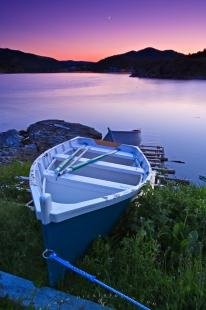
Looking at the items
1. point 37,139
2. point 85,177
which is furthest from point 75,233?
point 37,139

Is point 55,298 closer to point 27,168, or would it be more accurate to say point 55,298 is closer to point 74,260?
point 74,260

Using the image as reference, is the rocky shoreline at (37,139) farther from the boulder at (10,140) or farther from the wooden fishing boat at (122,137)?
the wooden fishing boat at (122,137)

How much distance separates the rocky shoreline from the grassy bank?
8591 millimetres

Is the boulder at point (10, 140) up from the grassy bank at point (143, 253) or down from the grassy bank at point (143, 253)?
down

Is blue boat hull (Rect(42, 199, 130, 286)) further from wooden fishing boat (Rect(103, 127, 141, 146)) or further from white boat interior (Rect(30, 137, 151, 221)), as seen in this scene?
wooden fishing boat (Rect(103, 127, 141, 146))

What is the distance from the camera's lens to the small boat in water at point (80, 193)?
4.48 metres

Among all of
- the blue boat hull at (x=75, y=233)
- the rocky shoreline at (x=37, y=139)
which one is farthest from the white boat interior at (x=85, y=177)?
the rocky shoreline at (x=37, y=139)

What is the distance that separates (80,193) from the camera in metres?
6.06

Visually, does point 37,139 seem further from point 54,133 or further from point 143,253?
point 143,253

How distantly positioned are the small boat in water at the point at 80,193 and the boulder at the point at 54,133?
875cm

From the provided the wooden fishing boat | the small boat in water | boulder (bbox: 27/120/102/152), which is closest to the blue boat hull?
the small boat in water

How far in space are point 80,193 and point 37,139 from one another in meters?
13.1

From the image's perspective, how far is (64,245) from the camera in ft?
15.4

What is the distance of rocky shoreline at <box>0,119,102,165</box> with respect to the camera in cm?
1543
